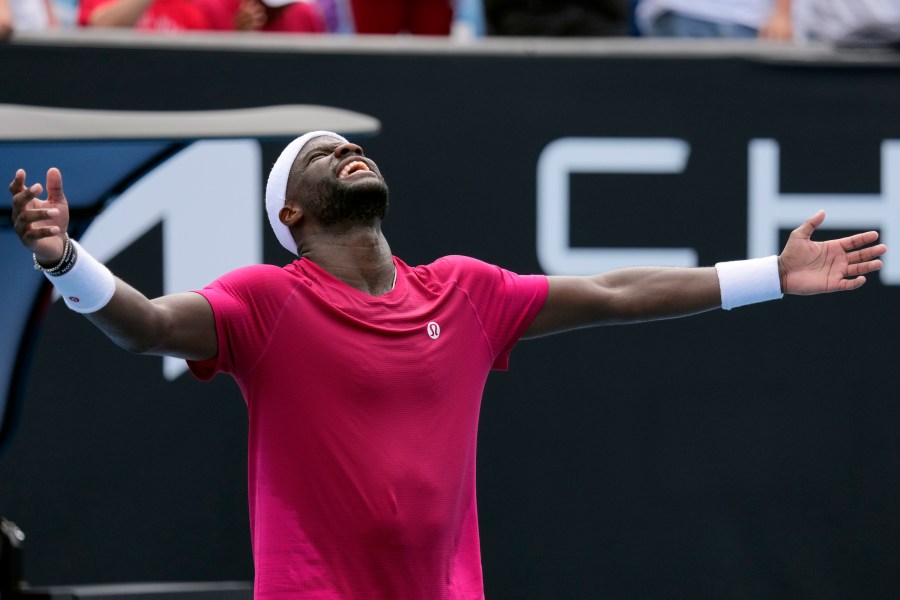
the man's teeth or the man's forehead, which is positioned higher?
the man's forehead

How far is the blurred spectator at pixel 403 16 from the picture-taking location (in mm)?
5961

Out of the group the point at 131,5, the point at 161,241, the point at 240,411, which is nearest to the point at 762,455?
the point at 240,411

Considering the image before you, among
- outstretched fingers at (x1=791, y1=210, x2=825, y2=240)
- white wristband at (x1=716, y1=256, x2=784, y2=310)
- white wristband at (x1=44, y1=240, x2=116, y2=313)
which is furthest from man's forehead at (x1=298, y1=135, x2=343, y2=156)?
outstretched fingers at (x1=791, y1=210, x2=825, y2=240)

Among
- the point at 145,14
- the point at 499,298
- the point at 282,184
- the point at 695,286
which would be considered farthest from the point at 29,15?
the point at 695,286

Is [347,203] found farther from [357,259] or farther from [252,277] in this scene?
[252,277]

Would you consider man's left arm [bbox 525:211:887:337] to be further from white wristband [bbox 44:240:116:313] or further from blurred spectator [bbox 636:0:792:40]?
blurred spectator [bbox 636:0:792:40]

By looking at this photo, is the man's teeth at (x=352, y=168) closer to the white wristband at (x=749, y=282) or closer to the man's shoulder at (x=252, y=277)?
the man's shoulder at (x=252, y=277)

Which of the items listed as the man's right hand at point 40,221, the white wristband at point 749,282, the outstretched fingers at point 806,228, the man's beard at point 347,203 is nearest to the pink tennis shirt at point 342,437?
the man's beard at point 347,203

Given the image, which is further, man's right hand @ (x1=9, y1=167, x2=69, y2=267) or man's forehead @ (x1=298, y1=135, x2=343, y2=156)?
man's forehead @ (x1=298, y1=135, x2=343, y2=156)

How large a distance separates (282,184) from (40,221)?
781 millimetres

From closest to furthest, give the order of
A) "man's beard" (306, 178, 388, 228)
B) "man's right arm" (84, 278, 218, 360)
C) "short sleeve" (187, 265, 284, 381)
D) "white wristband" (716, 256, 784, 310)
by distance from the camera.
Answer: "man's right arm" (84, 278, 218, 360), "short sleeve" (187, 265, 284, 381), "man's beard" (306, 178, 388, 228), "white wristband" (716, 256, 784, 310)

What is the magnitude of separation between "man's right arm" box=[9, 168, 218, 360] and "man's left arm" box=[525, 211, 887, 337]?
2.81 feet

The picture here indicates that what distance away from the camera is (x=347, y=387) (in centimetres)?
302

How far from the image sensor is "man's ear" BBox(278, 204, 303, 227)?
3279 mm
